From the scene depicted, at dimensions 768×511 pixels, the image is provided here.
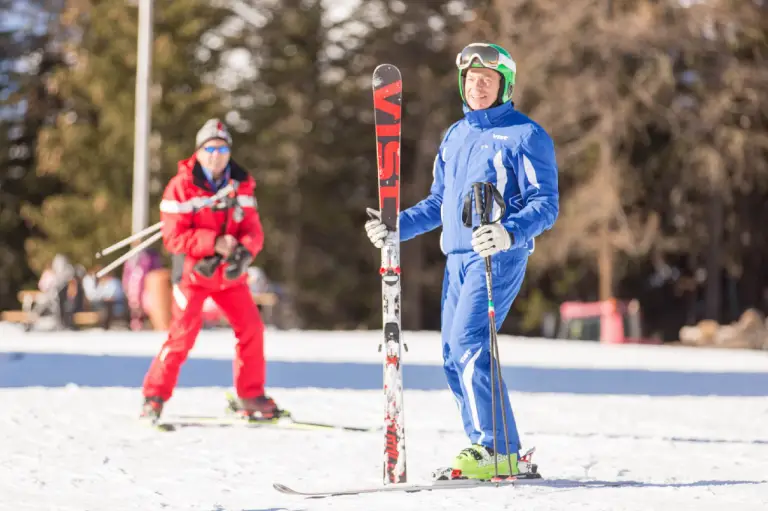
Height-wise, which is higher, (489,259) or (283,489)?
(489,259)

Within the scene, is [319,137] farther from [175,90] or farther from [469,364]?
[469,364]

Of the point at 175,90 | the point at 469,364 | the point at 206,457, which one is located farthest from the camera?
the point at 175,90

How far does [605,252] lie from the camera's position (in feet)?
99.6

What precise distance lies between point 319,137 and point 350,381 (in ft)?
96.3

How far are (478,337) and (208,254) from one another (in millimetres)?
2387

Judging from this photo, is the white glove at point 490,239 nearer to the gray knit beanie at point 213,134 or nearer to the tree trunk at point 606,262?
the gray knit beanie at point 213,134

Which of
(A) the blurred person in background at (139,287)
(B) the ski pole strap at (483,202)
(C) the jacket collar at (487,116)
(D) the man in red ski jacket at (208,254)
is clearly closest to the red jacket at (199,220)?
(D) the man in red ski jacket at (208,254)

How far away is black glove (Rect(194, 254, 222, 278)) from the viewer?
6996mm

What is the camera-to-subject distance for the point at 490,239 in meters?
4.81

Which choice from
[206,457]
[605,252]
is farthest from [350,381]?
Result: [605,252]

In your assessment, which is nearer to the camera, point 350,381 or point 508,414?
point 508,414

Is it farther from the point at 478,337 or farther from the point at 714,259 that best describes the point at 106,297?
the point at 714,259

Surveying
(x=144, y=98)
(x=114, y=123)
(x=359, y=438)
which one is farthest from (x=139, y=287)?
(x=114, y=123)

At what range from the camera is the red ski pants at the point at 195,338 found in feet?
A: 23.2
